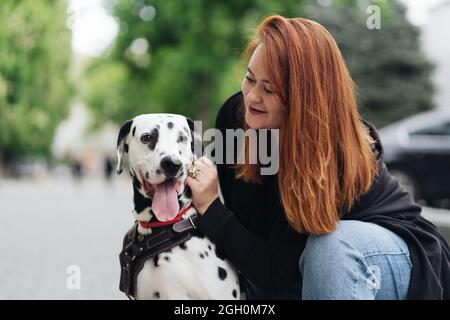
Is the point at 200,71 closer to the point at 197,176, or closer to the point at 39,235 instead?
the point at 39,235

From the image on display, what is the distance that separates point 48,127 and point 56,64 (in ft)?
20.9

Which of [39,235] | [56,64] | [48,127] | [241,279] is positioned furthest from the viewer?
[48,127]

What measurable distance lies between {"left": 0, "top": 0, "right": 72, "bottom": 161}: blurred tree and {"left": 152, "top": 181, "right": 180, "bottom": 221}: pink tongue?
904 centimetres

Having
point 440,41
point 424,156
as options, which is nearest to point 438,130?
point 424,156

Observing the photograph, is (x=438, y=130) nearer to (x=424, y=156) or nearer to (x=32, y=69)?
(x=424, y=156)

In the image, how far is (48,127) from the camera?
32.5 m

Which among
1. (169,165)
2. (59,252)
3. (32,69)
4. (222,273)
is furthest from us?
(32,69)

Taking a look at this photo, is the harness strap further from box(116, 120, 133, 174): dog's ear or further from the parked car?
the parked car

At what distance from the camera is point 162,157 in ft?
7.02

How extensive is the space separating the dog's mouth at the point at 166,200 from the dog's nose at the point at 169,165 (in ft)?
0.22

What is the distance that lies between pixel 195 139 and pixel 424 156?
7.71m

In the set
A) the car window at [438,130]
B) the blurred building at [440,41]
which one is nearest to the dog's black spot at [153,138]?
the car window at [438,130]
